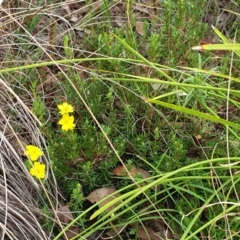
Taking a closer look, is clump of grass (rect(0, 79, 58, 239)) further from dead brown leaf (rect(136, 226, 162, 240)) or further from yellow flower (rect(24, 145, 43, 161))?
dead brown leaf (rect(136, 226, 162, 240))

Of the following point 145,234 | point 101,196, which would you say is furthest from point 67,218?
point 145,234

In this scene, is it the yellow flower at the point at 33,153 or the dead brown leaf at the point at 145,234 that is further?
the dead brown leaf at the point at 145,234

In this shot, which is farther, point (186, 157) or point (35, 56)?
point (35, 56)

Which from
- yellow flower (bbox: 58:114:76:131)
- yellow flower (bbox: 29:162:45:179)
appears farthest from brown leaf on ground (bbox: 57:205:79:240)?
yellow flower (bbox: 58:114:76:131)

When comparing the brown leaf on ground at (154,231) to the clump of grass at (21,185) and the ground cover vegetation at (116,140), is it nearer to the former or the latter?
the ground cover vegetation at (116,140)

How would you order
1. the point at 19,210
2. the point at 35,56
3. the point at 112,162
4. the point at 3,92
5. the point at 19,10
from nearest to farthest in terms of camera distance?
the point at 19,210 < the point at 112,162 < the point at 3,92 < the point at 35,56 < the point at 19,10

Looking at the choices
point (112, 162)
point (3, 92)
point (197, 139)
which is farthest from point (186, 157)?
point (3, 92)

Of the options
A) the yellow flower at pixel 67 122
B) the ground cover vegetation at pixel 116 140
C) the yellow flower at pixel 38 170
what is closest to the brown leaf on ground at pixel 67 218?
the ground cover vegetation at pixel 116 140

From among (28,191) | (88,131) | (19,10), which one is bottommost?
(28,191)

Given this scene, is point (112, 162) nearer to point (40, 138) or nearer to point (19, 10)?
point (40, 138)
